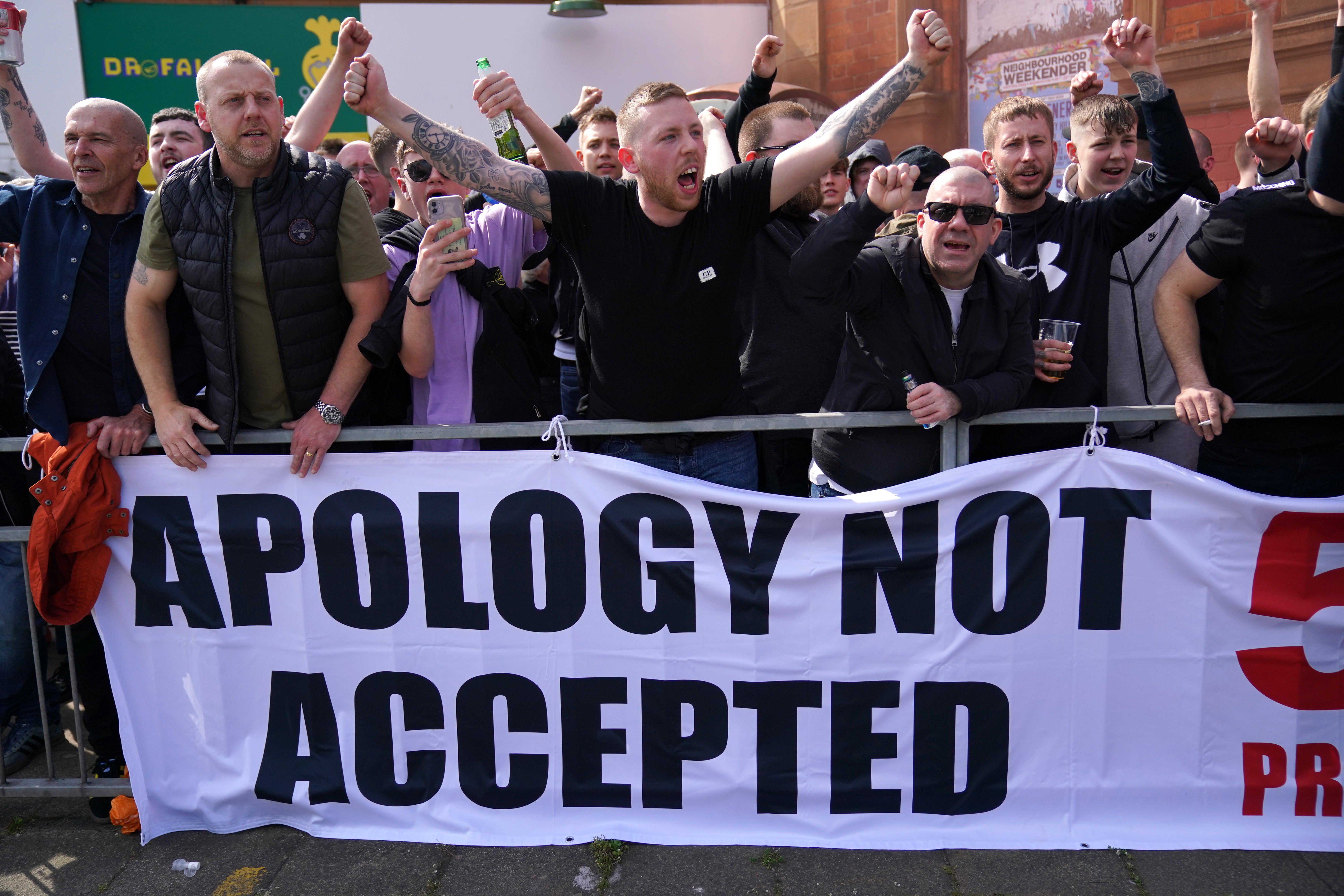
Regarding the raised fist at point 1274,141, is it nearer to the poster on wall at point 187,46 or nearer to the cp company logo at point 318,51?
the poster on wall at point 187,46

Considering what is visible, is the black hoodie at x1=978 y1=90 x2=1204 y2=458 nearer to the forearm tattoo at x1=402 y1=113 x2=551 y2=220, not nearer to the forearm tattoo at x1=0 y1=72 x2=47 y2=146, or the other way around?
the forearm tattoo at x1=402 y1=113 x2=551 y2=220

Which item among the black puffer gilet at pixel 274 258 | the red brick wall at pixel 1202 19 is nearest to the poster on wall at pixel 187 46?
the black puffer gilet at pixel 274 258

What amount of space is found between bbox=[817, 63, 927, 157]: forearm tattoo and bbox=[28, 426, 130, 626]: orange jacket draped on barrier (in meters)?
2.68

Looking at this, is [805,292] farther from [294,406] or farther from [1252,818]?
[1252,818]

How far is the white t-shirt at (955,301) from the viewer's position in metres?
3.35

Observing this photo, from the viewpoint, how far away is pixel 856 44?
9938 mm

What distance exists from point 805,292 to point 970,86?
7233mm

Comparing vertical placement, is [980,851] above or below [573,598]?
below

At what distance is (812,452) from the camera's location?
3.62 meters

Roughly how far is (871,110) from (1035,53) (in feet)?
21.4

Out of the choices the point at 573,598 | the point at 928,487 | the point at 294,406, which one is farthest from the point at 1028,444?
the point at 294,406

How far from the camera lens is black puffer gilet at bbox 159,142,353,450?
3256mm

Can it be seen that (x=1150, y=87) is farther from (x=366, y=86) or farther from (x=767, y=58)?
(x=366, y=86)

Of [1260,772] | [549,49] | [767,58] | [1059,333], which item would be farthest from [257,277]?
[549,49]
